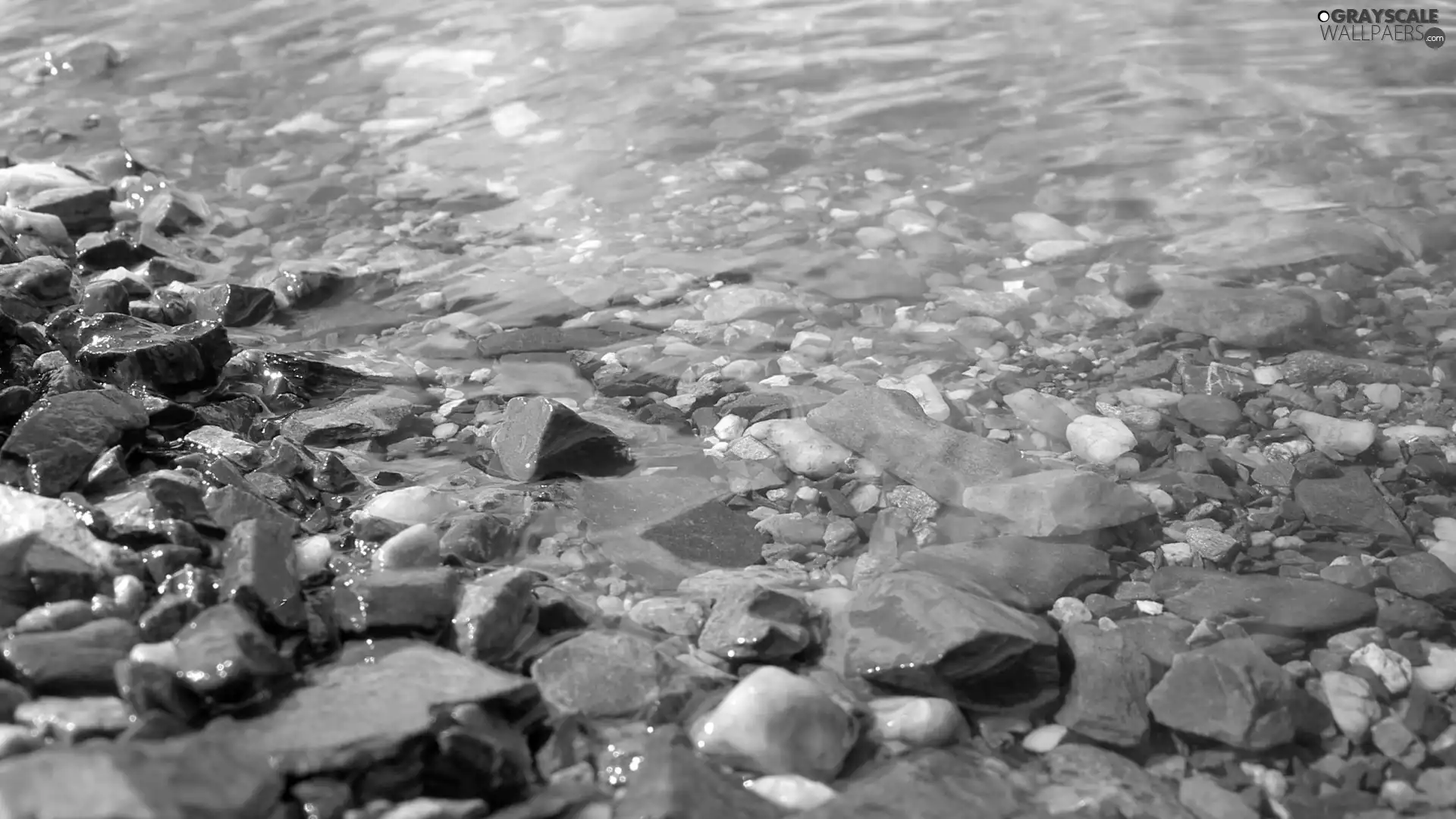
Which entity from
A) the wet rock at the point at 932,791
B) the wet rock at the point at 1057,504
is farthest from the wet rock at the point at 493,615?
the wet rock at the point at 1057,504

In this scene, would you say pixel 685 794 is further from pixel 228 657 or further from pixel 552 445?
pixel 552 445

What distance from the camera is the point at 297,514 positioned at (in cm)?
270

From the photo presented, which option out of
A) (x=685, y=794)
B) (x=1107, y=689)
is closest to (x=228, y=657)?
(x=685, y=794)

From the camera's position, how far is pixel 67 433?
2.58 meters

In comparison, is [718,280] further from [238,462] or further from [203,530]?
[203,530]

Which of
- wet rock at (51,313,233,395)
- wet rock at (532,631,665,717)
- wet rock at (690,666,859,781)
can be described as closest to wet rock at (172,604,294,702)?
wet rock at (532,631,665,717)

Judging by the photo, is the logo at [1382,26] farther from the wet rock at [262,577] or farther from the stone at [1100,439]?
the wet rock at [262,577]

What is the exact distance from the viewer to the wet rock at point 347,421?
3162 millimetres

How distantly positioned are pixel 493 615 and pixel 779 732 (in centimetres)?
67

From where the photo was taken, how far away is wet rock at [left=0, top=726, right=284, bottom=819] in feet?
5.10

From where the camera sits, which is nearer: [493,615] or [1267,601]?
[493,615]

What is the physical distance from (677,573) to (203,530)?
1123 mm

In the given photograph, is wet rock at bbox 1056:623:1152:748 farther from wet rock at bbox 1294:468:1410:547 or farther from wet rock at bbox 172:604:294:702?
wet rock at bbox 172:604:294:702

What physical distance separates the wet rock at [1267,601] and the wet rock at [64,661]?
232cm
